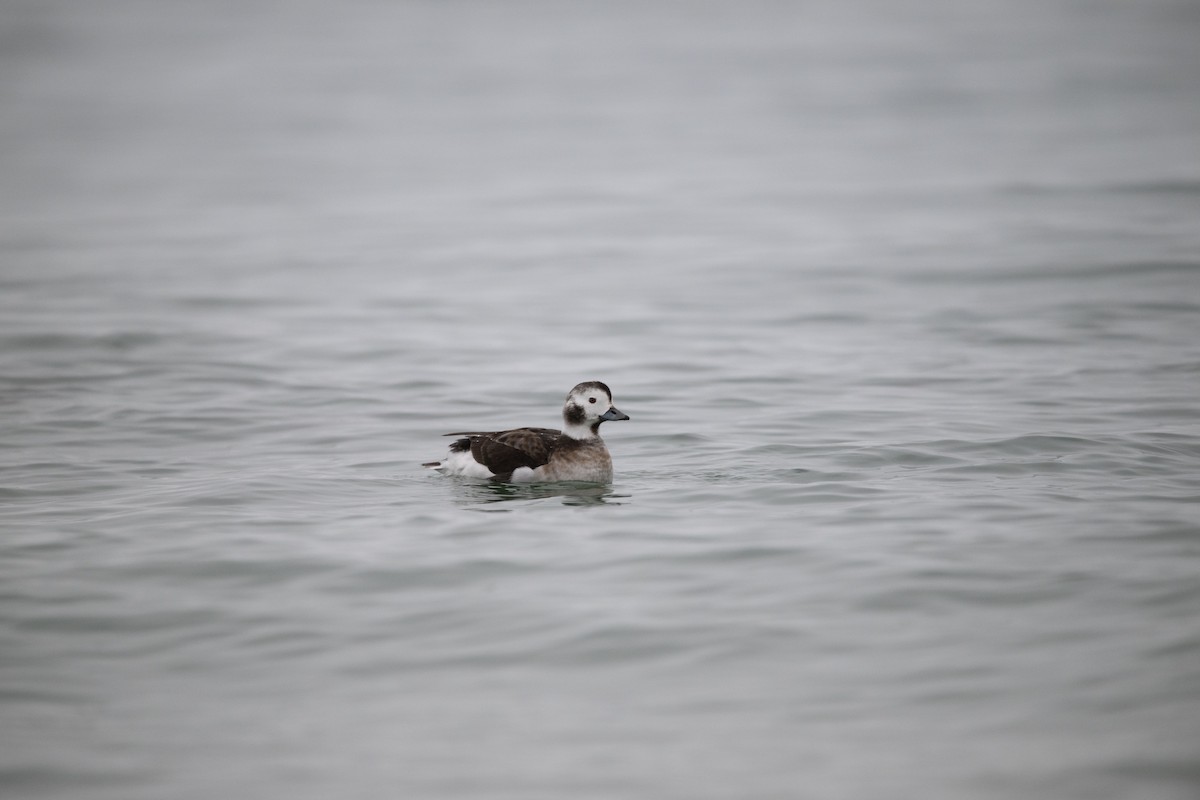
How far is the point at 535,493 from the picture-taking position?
464 inches

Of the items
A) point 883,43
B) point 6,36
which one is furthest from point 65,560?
point 6,36

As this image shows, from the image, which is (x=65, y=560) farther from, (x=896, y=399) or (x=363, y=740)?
(x=896, y=399)

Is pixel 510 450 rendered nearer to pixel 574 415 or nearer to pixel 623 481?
pixel 574 415

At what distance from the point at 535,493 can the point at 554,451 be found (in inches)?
17.2

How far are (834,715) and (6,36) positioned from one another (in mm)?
69218

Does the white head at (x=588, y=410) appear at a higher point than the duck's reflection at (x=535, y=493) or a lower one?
higher

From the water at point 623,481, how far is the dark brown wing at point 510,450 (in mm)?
268

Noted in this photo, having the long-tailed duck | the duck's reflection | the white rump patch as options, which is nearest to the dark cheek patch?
the long-tailed duck

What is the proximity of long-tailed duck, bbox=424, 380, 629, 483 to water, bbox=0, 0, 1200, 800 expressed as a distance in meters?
0.19

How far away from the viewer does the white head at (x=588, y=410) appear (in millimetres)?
11984

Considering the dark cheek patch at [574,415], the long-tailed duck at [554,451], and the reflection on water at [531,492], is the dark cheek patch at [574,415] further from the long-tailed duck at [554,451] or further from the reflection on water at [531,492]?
the reflection on water at [531,492]

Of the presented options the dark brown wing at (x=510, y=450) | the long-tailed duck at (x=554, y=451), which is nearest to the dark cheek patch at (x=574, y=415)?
the long-tailed duck at (x=554, y=451)

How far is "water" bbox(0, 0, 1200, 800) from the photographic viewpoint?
23.6 ft

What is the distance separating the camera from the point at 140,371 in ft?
58.0
